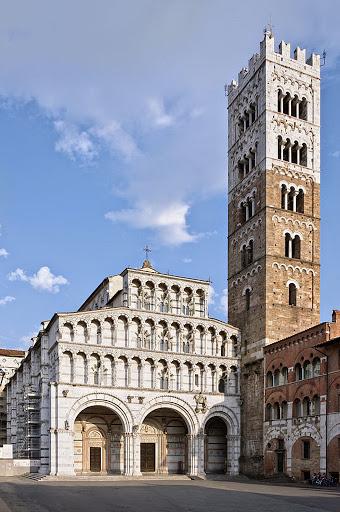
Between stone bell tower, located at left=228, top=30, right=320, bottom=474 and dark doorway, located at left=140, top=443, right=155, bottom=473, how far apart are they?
746 centimetres

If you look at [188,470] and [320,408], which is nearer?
[320,408]

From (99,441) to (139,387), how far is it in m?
5.98

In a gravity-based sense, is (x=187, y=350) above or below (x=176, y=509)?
above

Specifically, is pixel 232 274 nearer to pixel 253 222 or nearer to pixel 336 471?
pixel 253 222

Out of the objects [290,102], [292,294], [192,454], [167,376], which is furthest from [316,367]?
[290,102]

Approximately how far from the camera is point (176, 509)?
85.0ft

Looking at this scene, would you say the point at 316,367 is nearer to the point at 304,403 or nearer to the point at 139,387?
the point at 304,403

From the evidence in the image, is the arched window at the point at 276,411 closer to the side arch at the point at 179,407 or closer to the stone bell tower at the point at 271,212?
the stone bell tower at the point at 271,212

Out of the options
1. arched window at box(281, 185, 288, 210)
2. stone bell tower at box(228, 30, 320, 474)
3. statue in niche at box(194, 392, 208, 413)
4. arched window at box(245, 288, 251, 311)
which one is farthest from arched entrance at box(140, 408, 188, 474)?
arched window at box(281, 185, 288, 210)

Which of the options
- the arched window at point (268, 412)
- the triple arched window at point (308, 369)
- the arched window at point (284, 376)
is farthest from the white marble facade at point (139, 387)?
the triple arched window at point (308, 369)

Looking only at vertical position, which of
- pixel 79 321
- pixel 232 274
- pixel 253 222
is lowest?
pixel 79 321

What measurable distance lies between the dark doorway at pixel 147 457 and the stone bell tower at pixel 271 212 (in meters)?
7.46

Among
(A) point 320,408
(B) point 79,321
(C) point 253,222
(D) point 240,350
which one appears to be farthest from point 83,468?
(C) point 253,222

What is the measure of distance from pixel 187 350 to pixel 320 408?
13.7m
